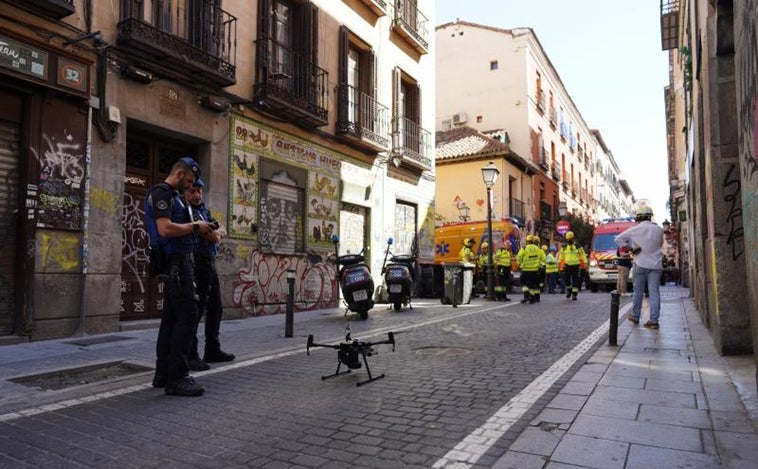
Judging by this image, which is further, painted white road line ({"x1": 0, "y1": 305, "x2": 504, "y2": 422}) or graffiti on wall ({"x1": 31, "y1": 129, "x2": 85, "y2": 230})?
graffiti on wall ({"x1": 31, "y1": 129, "x2": 85, "y2": 230})

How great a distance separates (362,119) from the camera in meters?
14.5

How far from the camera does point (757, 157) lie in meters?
3.62

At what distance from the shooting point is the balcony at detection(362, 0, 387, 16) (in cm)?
1479

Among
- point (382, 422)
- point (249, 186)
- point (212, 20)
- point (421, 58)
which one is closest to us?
point (382, 422)

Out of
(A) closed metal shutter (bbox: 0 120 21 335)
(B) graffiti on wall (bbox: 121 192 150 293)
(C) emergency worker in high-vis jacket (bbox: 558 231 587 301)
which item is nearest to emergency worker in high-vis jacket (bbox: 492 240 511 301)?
(C) emergency worker in high-vis jacket (bbox: 558 231 587 301)

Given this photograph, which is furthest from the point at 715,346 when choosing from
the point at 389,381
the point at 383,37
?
the point at 383,37

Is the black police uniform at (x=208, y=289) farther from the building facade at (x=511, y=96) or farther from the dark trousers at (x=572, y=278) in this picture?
the building facade at (x=511, y=96)

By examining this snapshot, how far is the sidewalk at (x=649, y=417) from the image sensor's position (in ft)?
9.36

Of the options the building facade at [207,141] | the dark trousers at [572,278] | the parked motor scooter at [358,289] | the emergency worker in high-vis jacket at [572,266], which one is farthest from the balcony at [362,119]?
the dark trousers at [572,278]

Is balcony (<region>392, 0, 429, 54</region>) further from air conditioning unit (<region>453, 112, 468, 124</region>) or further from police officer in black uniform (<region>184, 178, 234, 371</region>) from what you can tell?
air conditioning unit (<region>453, 112, 468, 124</region>)

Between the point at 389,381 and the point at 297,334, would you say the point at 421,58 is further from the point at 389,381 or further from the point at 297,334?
the point at 389,381

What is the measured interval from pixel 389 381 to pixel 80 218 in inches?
216

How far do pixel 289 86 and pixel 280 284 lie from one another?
4.38 meters

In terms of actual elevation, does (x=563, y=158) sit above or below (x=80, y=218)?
above
